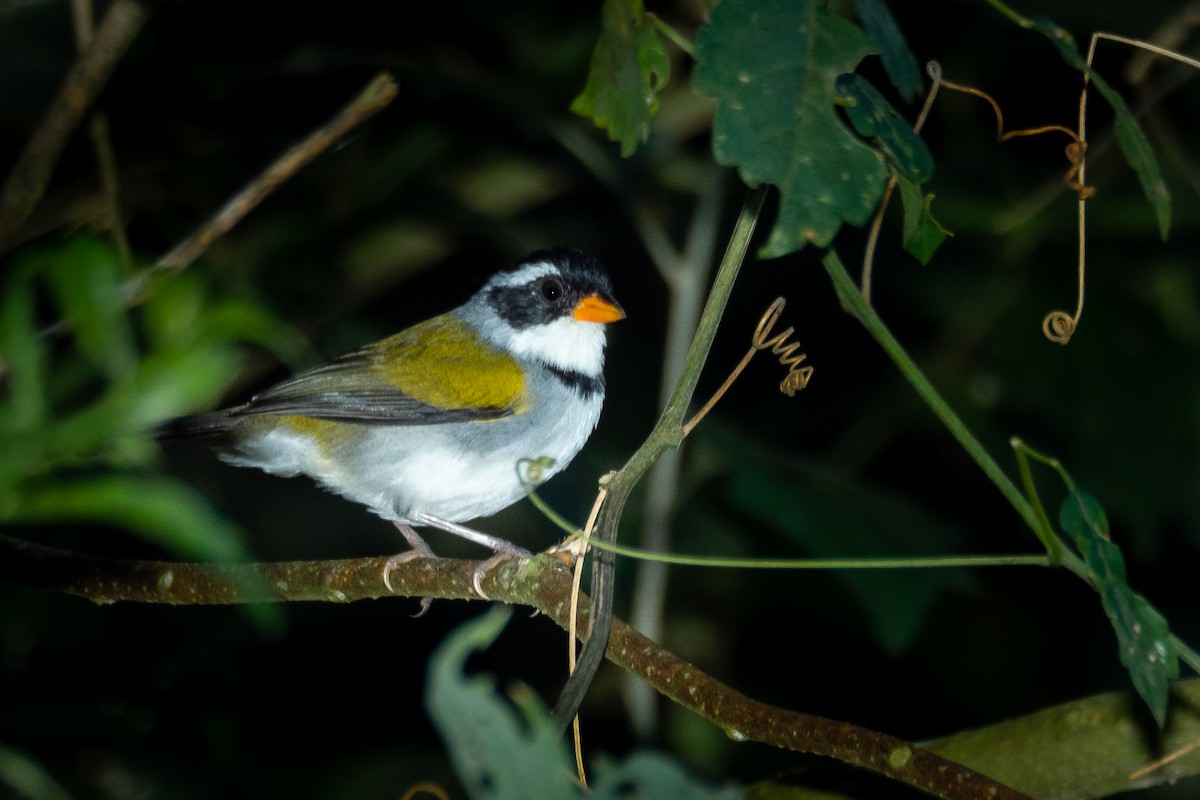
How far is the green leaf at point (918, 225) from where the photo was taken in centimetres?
243

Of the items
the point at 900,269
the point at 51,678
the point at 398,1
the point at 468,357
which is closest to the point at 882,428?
the point at 900,269

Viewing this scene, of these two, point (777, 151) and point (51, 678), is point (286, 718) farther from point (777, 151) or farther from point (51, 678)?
point (777, 151)

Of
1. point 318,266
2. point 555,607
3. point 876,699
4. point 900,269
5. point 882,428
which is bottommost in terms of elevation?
point 876,699

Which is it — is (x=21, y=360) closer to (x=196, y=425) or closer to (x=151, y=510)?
(x=151, y=510)

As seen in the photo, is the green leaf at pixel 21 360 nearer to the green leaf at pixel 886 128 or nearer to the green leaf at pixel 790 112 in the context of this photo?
the green leaf at pixel 790 112

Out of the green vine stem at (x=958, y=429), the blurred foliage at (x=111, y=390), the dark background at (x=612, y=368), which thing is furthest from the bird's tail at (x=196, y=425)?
the green vine stem at (x=958, y=429)

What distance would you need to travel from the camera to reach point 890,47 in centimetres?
248

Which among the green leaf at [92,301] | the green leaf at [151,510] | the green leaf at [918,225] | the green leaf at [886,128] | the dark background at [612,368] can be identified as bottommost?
the dark background at [612,368]

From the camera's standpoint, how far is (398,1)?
6.06m

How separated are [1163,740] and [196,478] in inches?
183

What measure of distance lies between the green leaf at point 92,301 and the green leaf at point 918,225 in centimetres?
145

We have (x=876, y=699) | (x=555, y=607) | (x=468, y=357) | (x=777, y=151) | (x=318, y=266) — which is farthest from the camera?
(x=876, y=699)

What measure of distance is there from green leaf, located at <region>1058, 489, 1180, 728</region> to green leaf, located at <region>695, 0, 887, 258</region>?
2.36ft

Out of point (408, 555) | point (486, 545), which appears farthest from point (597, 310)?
point (408, 555)
